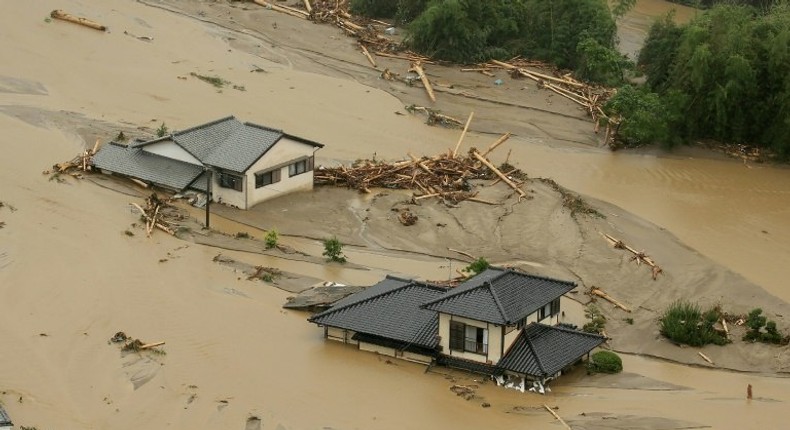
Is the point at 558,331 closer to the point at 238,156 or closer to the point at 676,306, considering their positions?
the point at 676,306

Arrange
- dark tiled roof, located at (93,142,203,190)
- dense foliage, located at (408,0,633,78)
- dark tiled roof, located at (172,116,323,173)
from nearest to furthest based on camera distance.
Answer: dark tiled roof, located at (172,116,323,173) → dark tiled roof, located at (93,142,203,190) → dense foliage, located at (408,0,633,78)

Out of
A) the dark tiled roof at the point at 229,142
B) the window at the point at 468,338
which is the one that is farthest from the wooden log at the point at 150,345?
the dark tiled roof at the point at 229,142

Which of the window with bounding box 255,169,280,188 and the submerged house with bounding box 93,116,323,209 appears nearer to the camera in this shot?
the submerged house with bounding box 93,116,323,209

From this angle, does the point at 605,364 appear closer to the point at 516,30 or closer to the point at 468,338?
the point at 468,338

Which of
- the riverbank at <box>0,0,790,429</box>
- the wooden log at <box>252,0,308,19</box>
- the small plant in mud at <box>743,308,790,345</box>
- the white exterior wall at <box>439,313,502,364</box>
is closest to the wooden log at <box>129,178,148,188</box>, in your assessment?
the riverbank at <box>0,0,790,429</box>

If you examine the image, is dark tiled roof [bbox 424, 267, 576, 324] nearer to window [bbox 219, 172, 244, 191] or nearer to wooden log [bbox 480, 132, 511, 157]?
window [bbox 219, 172, 244, 191]

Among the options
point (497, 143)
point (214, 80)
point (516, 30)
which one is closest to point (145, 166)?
point (214, 80)

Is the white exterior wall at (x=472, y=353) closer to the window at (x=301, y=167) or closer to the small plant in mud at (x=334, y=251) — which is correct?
the small plant in mud at (x=334, y=251)
